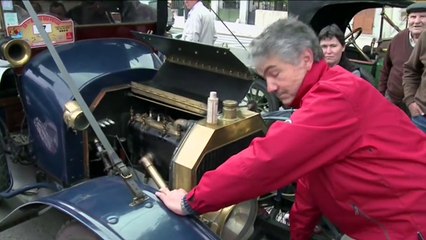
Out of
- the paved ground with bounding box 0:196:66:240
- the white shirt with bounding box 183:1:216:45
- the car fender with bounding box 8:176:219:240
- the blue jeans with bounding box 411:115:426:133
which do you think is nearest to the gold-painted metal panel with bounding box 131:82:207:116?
the car fender with bounding box 8:176:219:240

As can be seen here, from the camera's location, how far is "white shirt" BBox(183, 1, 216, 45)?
615cm

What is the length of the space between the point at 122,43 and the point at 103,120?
1.99 ft

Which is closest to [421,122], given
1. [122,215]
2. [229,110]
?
[229,110]

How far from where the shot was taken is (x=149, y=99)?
2.44 metres

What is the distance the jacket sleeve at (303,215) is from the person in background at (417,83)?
167 centimetres

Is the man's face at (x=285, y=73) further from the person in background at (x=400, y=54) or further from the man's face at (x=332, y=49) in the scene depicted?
the person in background at (x=400, y=54)

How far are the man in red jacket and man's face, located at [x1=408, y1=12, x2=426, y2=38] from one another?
2473 mm

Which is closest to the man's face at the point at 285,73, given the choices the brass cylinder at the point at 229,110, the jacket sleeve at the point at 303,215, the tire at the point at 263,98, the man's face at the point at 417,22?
the brass cylinder at the point at 229,110

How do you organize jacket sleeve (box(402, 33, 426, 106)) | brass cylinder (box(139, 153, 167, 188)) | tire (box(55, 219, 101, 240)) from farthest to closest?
jacket sleeve (box(402, 33, 426, 106)) < brass cylinder (box(139, 153, 167, 188)) < tire (box(55, 219, 101, 240))

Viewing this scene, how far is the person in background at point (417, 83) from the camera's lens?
3.28 metres

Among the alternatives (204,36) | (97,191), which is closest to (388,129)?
(97,191)

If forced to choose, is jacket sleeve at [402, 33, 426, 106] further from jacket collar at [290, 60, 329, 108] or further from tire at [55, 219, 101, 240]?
tire at [55, 219, 101, 240]

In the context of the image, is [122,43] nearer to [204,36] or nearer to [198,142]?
[198,142]

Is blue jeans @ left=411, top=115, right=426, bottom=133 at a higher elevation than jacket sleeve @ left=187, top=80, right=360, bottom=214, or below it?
below
